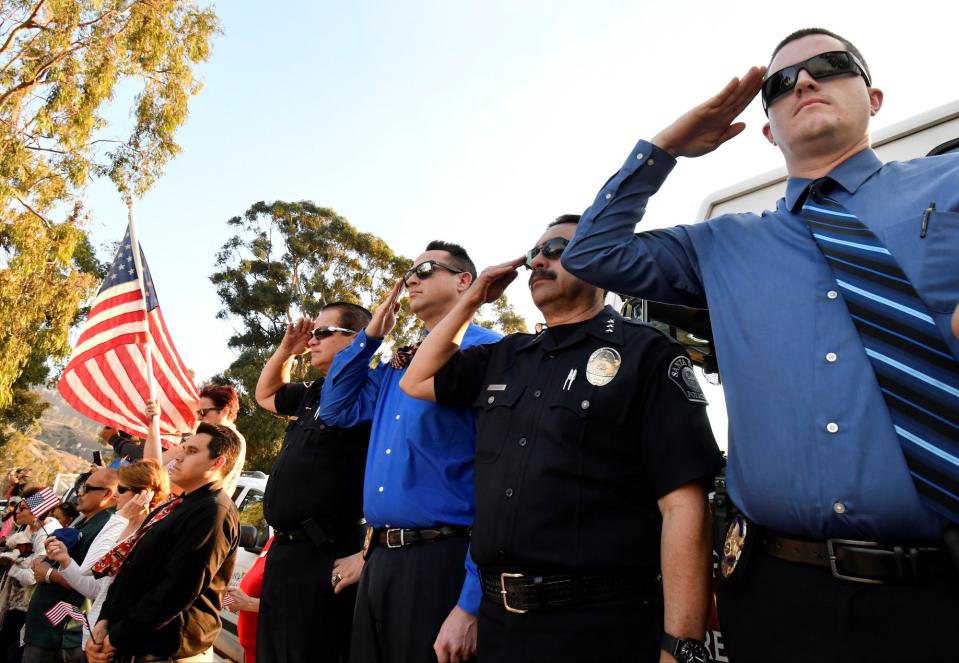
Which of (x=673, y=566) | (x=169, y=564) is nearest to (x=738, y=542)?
(x=673, y=566)

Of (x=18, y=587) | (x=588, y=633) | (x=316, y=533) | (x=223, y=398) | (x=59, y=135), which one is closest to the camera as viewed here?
(x=588, y=633)

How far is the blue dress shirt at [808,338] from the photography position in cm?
149

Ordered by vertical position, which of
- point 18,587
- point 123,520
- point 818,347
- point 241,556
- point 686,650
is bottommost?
point 18,587

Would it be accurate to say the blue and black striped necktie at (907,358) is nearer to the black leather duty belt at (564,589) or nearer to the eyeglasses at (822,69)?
the eyeglasses at (822,69)

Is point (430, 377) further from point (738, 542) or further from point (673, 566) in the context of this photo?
point (738, 542)

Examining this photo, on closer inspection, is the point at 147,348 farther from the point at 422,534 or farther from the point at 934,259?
the point at 934,259

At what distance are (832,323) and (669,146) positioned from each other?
0.80 meters

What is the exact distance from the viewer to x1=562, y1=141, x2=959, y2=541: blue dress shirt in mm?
1494

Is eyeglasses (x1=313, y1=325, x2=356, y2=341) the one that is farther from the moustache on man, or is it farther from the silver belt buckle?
the silver belt buckle

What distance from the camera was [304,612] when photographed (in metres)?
3.70

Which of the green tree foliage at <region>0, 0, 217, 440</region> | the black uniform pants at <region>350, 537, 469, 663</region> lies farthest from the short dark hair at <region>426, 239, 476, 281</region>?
the green tree foliage at <region>0, 0, 217, 440</region>

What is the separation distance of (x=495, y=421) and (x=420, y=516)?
2.49 feet

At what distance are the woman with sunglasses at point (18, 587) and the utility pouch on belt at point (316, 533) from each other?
3.86 m

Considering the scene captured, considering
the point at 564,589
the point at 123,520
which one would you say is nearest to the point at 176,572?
the point at 123,520
